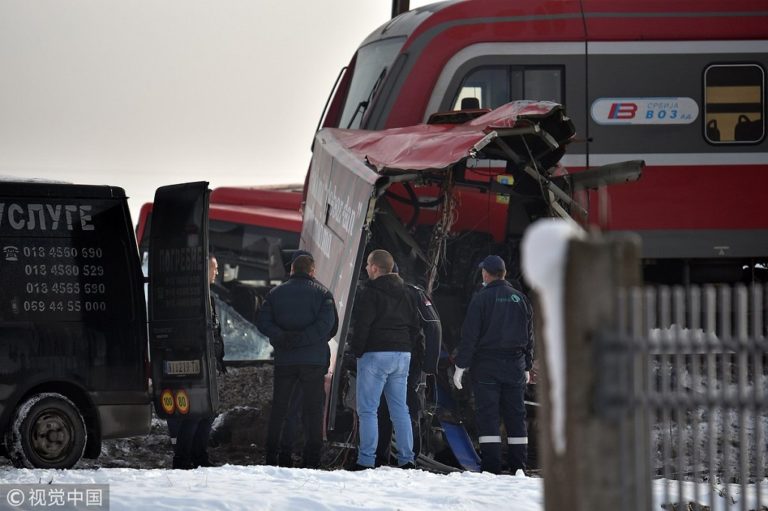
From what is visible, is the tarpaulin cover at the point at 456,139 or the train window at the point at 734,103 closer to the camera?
the tarpaulin cover at the point at 456,139

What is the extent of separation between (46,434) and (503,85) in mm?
6765

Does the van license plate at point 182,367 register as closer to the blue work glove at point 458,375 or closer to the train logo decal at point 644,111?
the blue work glove at point 458,375

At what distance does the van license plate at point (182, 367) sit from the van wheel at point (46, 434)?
2.91 ft

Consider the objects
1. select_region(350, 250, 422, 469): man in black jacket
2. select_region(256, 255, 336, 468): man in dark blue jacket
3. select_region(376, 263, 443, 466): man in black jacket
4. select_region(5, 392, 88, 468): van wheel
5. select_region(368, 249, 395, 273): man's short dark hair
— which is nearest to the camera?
select_region(5, 392, 88, 468): van wheel

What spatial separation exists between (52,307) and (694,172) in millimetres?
7641

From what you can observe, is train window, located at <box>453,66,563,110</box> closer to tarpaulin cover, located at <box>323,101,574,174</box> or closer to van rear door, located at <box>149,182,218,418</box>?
tarpaulin cover, located at <box>323,101,574,174</box>

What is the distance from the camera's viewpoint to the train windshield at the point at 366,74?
15.4 meters

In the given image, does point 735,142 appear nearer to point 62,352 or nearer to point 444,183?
point 444,183

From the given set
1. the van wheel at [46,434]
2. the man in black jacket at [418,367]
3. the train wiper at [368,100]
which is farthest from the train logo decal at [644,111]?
the van wheel at [46,434]

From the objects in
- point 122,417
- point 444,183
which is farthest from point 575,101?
point 122,417

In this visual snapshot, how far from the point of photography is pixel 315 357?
1133cm

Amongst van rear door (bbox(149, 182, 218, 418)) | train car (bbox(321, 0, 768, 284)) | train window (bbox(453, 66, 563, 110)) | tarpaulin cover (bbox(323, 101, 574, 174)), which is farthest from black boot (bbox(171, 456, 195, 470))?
train window (bbox(453, 66, 563, 110))

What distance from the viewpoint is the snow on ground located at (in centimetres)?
800

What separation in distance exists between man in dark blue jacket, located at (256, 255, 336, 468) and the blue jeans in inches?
14.2
